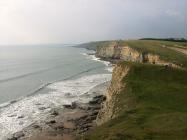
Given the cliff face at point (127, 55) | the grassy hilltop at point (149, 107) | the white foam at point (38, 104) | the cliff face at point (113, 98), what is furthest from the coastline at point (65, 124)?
the cliff face at point (127, 55)

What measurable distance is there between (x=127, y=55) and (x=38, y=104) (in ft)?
249

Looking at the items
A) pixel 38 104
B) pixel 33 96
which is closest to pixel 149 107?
pixel 38 104

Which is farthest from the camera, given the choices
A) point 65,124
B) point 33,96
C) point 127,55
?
point 127,55

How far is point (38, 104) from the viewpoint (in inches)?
2478

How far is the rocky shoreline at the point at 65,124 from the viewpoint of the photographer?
44219mm

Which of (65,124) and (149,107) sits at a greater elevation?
(149,107)

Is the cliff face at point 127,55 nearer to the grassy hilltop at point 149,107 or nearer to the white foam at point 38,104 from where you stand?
the white foam at point 38,104

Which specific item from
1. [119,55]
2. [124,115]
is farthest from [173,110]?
[119,55]

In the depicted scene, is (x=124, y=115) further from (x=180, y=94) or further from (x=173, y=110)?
(x=180, y=94)

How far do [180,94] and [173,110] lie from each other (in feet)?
17.8

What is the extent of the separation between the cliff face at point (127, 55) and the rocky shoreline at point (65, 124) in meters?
19.2

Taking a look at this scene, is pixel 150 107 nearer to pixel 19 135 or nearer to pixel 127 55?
pixel 19 135

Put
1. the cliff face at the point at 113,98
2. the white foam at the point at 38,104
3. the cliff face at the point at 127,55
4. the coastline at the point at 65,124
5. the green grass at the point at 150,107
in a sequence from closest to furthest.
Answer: the green grass at the point at 150,107
the cliff face at the point at 113,98
the coastline at the point at 65,124
the white foam at the point at 38,104
the cliff face at the point at 127,55

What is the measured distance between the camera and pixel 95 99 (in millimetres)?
66188
